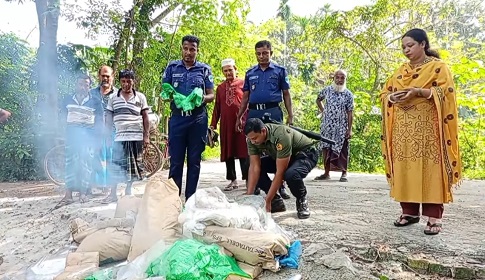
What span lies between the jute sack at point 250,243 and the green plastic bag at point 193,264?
0.07m

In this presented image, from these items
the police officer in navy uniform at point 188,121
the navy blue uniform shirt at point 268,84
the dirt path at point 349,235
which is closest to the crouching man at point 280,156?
the dirt path at point 349,235

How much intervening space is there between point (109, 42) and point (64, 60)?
0.86 metres

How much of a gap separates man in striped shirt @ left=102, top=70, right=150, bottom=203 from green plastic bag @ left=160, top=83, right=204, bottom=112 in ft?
1.99

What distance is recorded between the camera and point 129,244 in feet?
9.78

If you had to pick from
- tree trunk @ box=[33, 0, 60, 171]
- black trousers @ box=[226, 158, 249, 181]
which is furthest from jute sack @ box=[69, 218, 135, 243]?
tree trunk @ box=[33, 0, 60, 171]

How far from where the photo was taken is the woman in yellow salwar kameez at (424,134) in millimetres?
3113

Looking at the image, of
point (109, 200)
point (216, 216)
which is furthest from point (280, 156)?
point (109, 200)

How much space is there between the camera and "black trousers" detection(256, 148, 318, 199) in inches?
140

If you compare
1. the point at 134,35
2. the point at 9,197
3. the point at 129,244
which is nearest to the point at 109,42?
the point at 134,35

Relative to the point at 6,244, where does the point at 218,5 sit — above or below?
above

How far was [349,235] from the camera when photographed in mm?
3186

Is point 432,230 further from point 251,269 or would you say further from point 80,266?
point 80,266

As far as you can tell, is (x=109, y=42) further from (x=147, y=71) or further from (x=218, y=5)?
(x=218, y=5)

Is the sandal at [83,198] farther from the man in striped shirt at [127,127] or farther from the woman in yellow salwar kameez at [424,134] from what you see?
the woman in yellow salwar kameez at [424,134]
